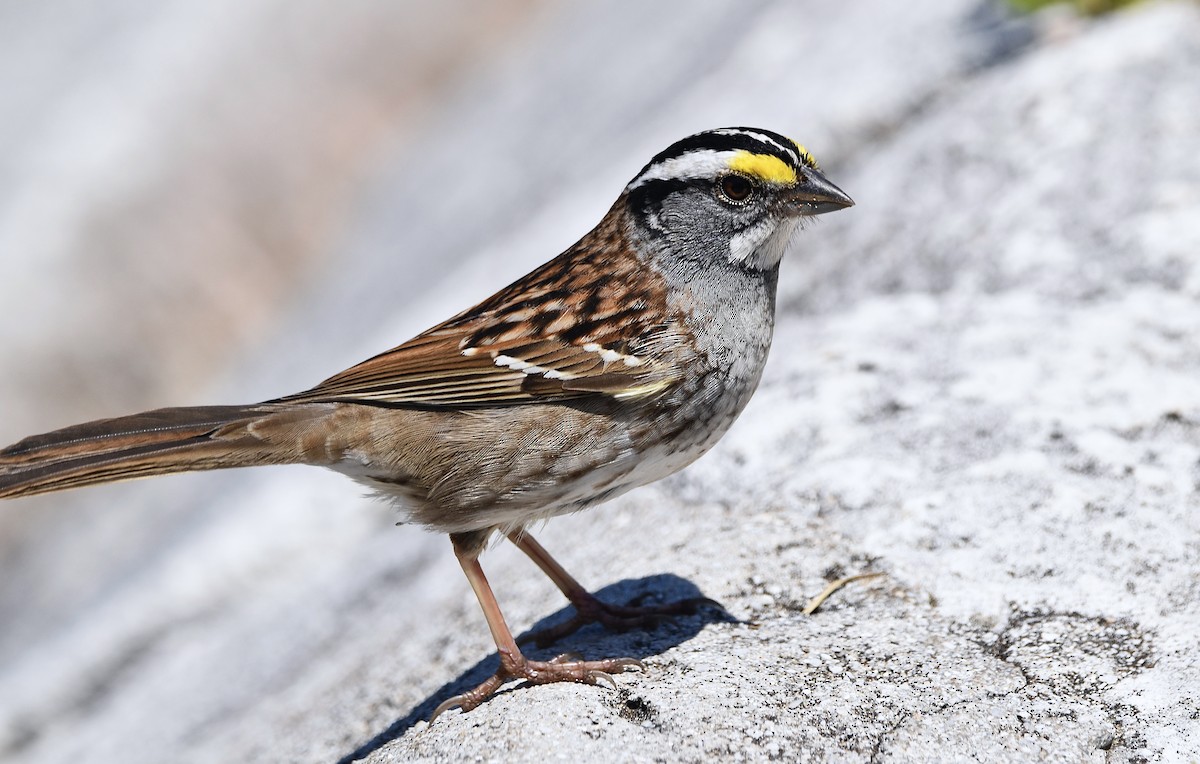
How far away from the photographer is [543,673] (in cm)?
362

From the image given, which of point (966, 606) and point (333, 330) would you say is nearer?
point (966, 606)

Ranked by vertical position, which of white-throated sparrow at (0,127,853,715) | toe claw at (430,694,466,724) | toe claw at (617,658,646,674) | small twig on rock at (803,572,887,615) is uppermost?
white-throated sparrow at (0,127,853,715)

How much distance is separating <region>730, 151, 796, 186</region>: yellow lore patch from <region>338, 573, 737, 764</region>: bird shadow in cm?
137

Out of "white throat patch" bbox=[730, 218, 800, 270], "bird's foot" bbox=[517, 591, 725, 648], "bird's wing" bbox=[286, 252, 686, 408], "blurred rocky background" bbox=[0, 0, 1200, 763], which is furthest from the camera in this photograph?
"white throat patch" bbox=[730, 218, 800, 270]

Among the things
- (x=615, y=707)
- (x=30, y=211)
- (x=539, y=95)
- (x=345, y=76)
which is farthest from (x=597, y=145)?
(x=615, y=707)

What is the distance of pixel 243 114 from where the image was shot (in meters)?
11.7

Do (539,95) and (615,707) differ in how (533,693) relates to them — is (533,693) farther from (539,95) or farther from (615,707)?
(539,95)

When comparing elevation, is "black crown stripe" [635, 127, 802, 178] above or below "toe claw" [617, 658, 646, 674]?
above

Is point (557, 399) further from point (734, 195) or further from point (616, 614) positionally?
point (734, 195)

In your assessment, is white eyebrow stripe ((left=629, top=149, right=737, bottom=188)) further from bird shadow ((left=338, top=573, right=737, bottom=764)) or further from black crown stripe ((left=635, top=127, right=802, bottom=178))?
bird shadow ((left=338, top=573, right=737, bottom=764))

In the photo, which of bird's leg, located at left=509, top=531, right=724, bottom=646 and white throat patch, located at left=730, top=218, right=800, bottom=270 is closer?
bird's leg, located at left=509, top=531, right=724, bottom=646

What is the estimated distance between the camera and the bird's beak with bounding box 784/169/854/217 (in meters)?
4.04

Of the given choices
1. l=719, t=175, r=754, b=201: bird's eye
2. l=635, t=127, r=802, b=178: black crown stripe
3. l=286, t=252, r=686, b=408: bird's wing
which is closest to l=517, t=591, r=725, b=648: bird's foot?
l=286, t=252, r=686, b=408: bird's wing

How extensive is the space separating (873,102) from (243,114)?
6806 millimetres
